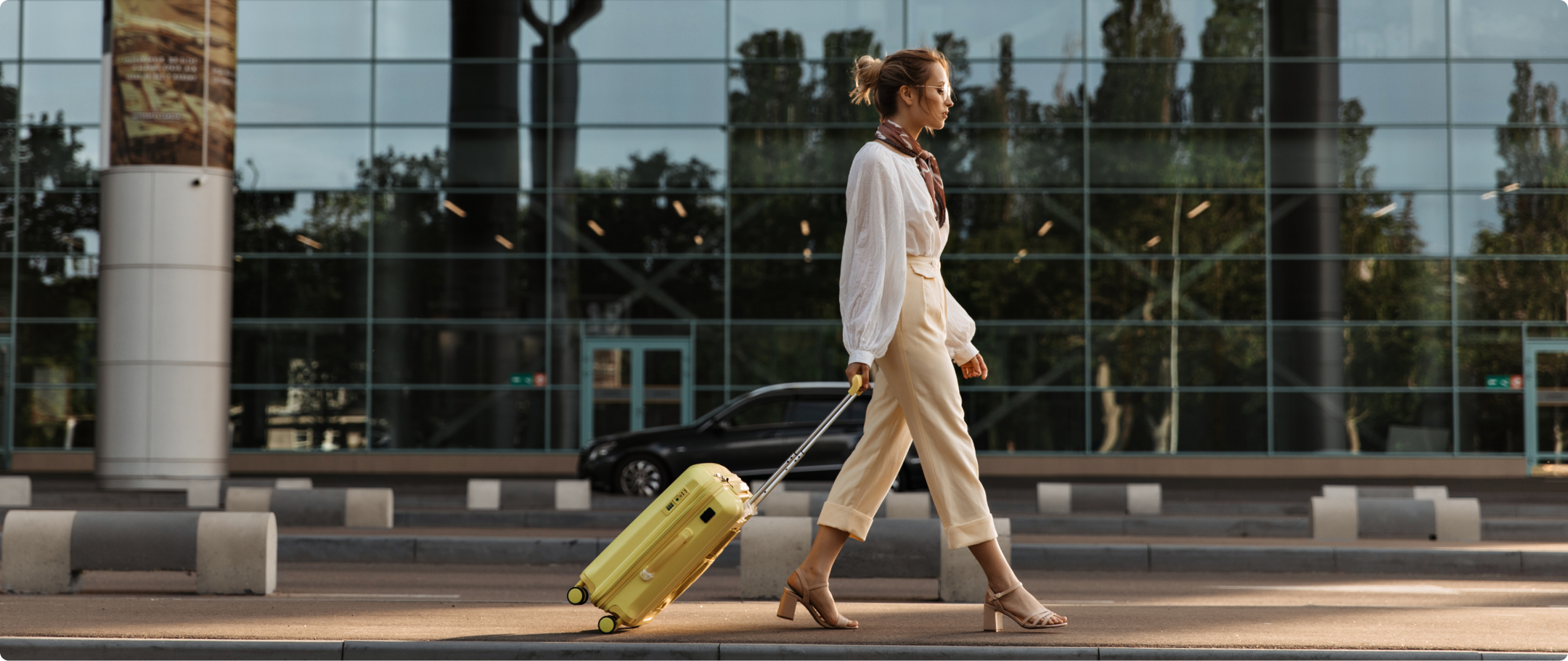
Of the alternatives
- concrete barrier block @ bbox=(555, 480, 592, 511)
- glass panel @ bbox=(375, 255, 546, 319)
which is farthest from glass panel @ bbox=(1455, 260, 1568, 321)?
concrete barrier block @ bbox=(555, 480, 592, 511)

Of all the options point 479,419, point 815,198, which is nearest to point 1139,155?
point 815,198

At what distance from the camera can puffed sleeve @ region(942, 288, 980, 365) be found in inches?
186

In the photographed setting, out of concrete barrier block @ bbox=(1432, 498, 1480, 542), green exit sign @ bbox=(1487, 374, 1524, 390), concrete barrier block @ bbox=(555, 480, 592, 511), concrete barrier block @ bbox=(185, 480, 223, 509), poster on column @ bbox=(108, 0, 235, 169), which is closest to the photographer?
concrete barrier block @ bbox=(1432, 498, 1480, 542)

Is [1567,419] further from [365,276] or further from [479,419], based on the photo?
[365,276]

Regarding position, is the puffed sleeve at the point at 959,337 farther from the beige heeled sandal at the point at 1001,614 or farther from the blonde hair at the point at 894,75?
the beige heeled sandal at the point at 1001,614

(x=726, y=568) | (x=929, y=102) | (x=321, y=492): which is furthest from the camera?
(x=321, y=492)

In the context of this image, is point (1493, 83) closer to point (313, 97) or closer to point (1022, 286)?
point (1022, 286)

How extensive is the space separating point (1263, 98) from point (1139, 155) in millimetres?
2325

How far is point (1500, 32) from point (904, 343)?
74.9 ft

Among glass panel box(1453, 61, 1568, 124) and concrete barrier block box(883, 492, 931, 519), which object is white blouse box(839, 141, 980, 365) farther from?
glass panel box(1453, 61, 1568, 124)

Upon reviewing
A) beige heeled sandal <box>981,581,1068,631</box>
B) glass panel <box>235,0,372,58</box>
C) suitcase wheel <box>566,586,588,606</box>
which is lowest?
beige heeled sandal <box>981,581,1068,631</box>

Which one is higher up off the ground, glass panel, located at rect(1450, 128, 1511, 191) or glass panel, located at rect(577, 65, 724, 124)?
glass panel, located at rect(577, 65, 724, 124)

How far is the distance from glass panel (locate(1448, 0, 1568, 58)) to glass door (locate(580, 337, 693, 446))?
569 inches

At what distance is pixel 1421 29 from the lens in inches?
915
